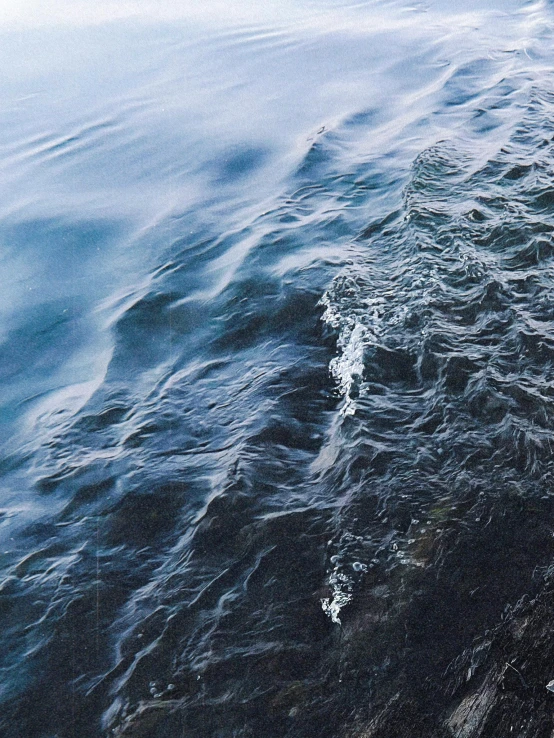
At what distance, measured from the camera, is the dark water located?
319 centimetres

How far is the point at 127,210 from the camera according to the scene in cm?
926

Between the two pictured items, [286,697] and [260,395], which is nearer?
[286,697]

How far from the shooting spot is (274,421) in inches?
187

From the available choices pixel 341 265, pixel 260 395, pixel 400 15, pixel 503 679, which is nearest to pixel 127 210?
pixel 341 265

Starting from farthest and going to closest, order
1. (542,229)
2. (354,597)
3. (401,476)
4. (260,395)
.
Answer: (542,229), (260,395), (401,476), (354,597)

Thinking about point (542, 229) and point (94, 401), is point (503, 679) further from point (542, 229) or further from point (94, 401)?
point (542, 229)

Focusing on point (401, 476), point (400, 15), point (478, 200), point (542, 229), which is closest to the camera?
point (401, 476)

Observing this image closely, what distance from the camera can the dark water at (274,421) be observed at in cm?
319

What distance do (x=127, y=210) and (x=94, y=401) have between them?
4.58 m

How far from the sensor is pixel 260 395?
5078mm

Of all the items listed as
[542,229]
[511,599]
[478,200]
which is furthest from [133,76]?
[511,599]

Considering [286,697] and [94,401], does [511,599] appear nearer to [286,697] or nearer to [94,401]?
[286,697]

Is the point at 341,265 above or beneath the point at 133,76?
beneath

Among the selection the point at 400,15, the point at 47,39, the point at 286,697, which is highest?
the point at 47,39
